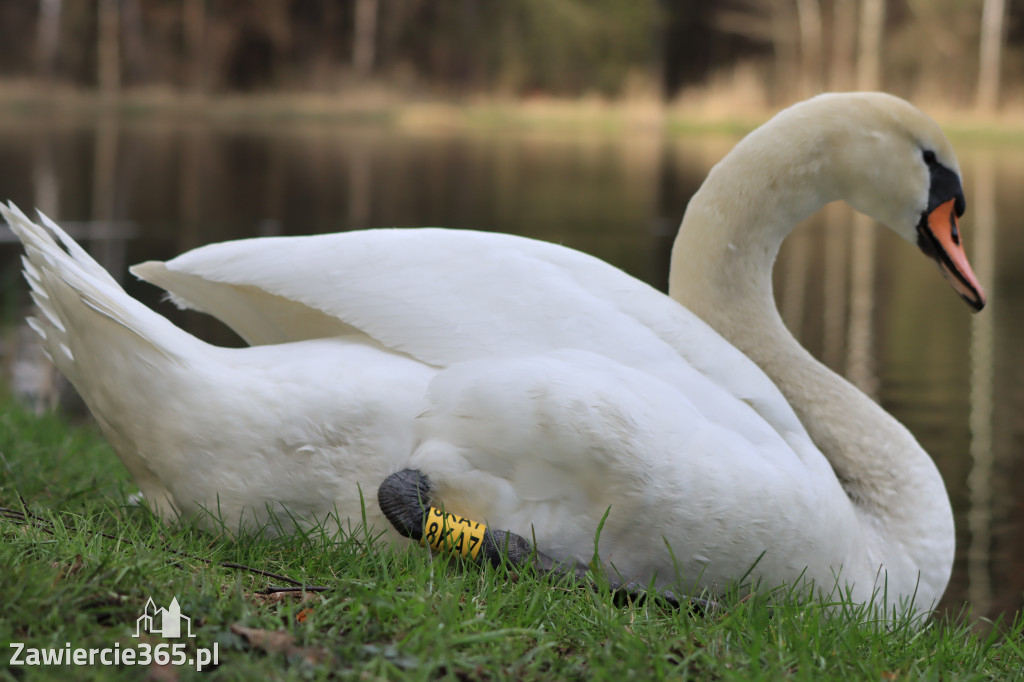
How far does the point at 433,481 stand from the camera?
2.38m

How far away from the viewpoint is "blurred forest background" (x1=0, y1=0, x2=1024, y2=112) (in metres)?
28.7

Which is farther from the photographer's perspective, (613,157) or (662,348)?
(613,157)

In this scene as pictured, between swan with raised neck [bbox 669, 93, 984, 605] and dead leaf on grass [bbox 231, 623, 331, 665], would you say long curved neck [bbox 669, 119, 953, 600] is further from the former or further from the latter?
dead leaf on grass [bbox 231, 623, 331, 665]

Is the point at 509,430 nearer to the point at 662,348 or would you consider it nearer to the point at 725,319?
the point at 662,348

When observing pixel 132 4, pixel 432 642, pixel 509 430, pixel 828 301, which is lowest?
pixel 828 301

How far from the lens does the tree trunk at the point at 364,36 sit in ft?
107

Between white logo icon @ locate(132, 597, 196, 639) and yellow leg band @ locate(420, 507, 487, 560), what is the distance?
60 cm

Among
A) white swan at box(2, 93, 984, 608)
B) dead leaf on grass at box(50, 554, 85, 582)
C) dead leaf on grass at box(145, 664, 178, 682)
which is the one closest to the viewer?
dead leaf on grass at box(145, 664, 178, 682)

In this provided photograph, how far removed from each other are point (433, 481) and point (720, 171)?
1.25 meters

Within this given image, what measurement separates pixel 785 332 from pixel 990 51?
1000 inches

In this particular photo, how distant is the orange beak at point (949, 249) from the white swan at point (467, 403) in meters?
0.82

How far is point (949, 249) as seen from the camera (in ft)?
10.5

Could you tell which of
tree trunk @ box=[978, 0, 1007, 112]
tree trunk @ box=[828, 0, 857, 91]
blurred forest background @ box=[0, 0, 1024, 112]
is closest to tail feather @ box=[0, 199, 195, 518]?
tree trunk @ box=[978, 0, 1007, 112]

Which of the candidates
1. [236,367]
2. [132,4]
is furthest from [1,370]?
[132,4]
